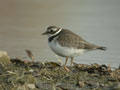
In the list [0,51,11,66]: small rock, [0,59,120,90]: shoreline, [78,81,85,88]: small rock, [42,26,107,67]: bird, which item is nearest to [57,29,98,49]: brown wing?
[42,26,107,67]: bird

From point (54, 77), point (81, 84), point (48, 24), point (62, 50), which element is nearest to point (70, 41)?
point (62, 50)

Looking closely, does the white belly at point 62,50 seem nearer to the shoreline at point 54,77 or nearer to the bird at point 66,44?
the bird at point 66,44

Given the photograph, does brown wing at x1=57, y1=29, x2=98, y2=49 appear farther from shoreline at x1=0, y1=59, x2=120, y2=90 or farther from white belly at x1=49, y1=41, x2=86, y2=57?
shoreline at x1=0, y1=59, x2=120, y2=90

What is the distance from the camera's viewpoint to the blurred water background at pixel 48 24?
9383mm

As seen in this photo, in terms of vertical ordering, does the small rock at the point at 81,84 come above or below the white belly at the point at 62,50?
below

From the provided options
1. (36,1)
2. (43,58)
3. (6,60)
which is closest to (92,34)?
(43,58)

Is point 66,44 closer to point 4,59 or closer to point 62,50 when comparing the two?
point 62,50

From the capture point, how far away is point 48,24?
13.5 m

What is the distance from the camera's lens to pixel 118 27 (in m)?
12.7

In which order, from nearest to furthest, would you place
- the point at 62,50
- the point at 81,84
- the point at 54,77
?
the point at 81,84 < the point at 54,77 < the point at 62,50

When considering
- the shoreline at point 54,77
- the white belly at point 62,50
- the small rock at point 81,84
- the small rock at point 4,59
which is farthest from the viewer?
the white belly at point 62,50

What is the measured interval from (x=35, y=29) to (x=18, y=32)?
1.15 metres

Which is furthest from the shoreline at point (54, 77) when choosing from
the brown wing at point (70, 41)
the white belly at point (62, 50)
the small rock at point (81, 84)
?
the brown wing at point (70, 41)

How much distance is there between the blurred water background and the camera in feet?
30.8
